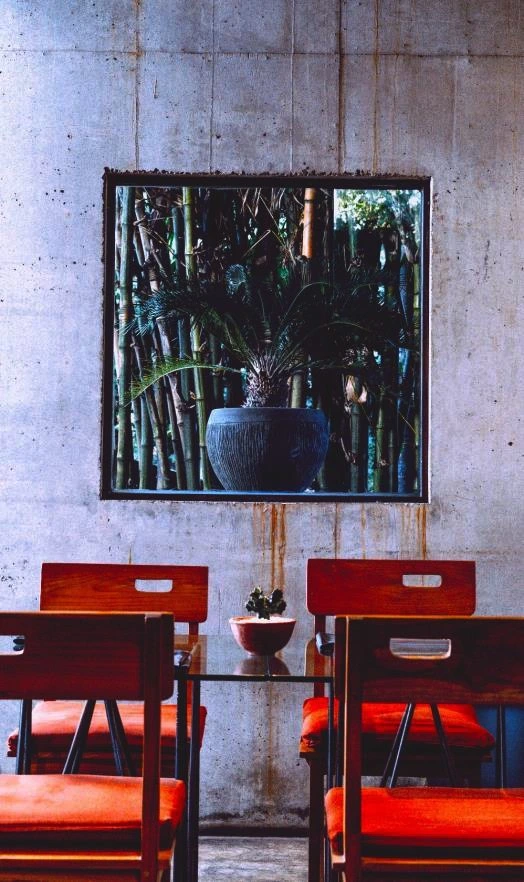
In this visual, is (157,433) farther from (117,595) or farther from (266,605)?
(266,605)

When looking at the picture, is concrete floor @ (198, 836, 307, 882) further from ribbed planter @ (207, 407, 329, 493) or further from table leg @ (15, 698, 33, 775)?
ribbed planter @ (207, 407, 329, 493)

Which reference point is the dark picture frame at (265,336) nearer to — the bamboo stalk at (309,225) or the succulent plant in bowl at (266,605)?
the bamboo stalk at (309,225)

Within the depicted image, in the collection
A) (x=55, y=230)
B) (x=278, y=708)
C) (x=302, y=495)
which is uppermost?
(x=55, y=230)

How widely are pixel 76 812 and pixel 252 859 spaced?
1.58m

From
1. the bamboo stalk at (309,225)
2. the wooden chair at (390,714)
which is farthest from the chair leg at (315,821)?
the bamboo stalk at (309,225)

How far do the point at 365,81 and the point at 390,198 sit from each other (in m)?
0.48

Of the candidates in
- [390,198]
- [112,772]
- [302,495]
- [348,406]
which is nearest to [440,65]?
[390,198]

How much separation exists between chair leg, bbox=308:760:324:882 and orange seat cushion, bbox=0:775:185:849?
653 millimetres

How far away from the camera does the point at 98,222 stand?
3.49m

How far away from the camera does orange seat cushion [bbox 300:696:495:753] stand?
233 cm

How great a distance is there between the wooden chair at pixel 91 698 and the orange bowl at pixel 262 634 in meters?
0.61

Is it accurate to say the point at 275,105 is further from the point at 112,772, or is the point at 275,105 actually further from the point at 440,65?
the point at 112,772

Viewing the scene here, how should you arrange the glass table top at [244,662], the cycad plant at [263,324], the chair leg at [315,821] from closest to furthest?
the glass table top at [244,662] → the chair leg at [315,821] → the cycad plant at [263,324]

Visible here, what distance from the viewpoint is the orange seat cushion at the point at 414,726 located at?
91.7 inches
